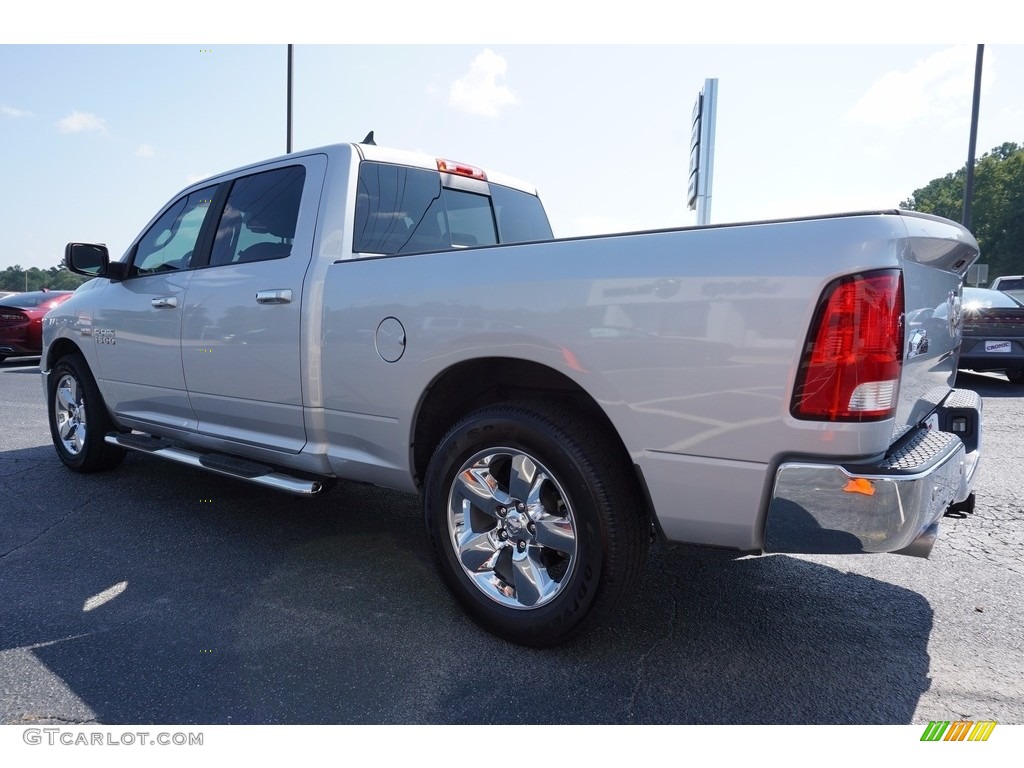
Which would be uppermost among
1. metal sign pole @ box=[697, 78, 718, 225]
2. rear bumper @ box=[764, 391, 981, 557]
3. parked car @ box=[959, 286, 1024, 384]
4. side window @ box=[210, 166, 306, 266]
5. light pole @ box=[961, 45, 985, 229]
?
light pole @ box=[961, 45, 985, 229]

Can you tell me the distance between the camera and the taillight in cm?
194

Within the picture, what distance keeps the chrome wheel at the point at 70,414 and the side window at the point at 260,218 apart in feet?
6.37

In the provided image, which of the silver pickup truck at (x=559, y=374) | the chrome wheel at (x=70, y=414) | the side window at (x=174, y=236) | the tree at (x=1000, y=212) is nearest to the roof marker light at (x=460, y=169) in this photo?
the silver pickup truck at (x=559, y=374)

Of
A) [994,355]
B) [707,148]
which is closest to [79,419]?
[707,148]

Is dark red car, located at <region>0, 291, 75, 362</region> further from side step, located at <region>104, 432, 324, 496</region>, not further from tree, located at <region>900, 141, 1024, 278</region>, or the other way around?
tree, located at <region>900, 141, 1024, 278</region>

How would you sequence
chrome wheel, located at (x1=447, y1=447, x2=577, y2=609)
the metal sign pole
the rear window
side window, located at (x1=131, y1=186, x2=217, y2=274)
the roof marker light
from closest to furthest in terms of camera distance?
chrome wheel, located at (x1=447, y1=447, x2=577, y2=609), the rear window, the roof marker light, side window, located at (x1=131, y1=186, x2=217, y2=274), the metal sign pole

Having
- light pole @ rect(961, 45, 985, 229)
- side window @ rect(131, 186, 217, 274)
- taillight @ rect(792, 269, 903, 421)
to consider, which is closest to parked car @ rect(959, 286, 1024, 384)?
taillight @ rect(792, 269, 903, 421)

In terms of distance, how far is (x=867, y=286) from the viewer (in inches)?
76.2

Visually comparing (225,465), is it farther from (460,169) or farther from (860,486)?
(860,486)

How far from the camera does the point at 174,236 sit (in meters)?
4.39

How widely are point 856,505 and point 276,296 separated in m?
2.55

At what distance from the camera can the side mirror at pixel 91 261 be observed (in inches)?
174

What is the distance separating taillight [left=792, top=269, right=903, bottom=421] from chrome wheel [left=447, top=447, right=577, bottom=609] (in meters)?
0.90

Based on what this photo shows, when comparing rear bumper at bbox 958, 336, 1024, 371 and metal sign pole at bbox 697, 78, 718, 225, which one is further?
rear bumper at bbox 958, 336, 1024, 371
